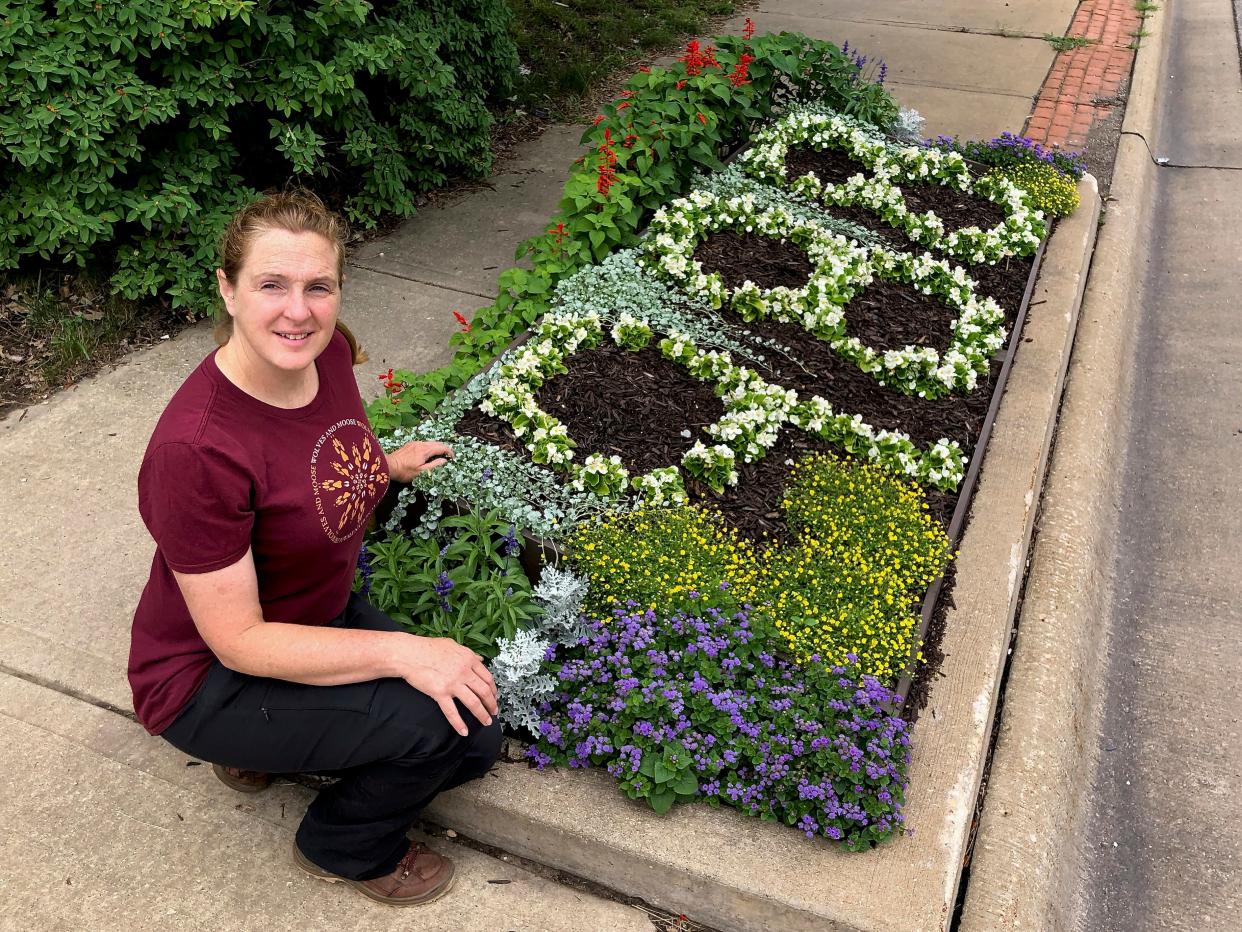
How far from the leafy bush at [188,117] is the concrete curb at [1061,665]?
3.51 metres

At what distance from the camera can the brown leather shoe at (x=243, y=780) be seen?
2.70m

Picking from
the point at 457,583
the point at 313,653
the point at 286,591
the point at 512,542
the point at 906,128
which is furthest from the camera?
the point at 906,128

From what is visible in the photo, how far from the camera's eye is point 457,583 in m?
2.94

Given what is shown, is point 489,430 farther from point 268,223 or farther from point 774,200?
point 774,200

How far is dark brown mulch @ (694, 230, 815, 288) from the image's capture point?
4.53m

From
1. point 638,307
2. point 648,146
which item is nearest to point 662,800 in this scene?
point 638,307

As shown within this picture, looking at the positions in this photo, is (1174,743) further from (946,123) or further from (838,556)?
(946,123)

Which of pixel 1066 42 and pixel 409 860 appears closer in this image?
pixel 409 860

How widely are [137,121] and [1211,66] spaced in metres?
9.07

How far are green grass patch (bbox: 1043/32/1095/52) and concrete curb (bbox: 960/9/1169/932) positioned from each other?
4677 mm

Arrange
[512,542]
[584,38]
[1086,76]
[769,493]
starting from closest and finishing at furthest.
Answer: [512,542] → [769,493] → [1086,76] → [584,38]

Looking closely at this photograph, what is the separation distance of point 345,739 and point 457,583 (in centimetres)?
79

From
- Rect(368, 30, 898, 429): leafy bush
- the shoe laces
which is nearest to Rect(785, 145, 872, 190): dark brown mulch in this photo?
Rect(368, 30, 898, 429): leafy bush

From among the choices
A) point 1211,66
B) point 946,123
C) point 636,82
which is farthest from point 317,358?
point 1211,66
